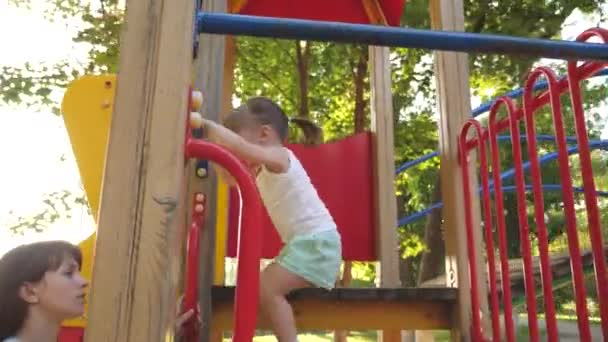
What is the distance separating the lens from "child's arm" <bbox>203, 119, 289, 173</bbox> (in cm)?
129

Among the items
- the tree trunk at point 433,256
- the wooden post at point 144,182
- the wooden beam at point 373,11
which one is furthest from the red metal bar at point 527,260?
the tree trunk at point 433,256

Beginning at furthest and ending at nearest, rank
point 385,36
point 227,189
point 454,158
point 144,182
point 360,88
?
point 360,88, point 227,189, point 454,158, point 385,36, point 144,182

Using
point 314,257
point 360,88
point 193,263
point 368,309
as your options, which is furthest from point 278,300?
point 360,88

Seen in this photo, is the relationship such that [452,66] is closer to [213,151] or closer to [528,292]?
[528,292]

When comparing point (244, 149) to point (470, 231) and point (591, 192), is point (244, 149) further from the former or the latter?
point (470, 231)

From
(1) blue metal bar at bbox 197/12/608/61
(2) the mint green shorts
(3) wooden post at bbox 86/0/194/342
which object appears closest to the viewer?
(3) wooden post at bbox 86/0/194/342

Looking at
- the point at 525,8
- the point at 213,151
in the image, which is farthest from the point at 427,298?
the point at 525,8

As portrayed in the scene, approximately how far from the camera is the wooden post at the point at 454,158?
6.83 ft

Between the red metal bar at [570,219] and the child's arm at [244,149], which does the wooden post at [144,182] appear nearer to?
the child's arm at [244,149]

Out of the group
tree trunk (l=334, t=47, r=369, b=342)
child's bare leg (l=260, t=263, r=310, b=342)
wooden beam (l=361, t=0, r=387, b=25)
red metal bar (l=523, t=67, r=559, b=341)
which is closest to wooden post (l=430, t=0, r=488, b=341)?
red metal bar (l=523, t=67, r=559, b=341)

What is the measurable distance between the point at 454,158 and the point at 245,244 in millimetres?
1403

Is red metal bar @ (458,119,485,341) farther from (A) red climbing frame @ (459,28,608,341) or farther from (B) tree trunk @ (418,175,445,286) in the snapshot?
(B) tree trunk @ (418,175,445,286)

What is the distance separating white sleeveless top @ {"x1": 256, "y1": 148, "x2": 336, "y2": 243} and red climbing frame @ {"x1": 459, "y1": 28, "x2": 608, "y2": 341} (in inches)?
21.9

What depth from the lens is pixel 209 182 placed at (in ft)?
7.13
